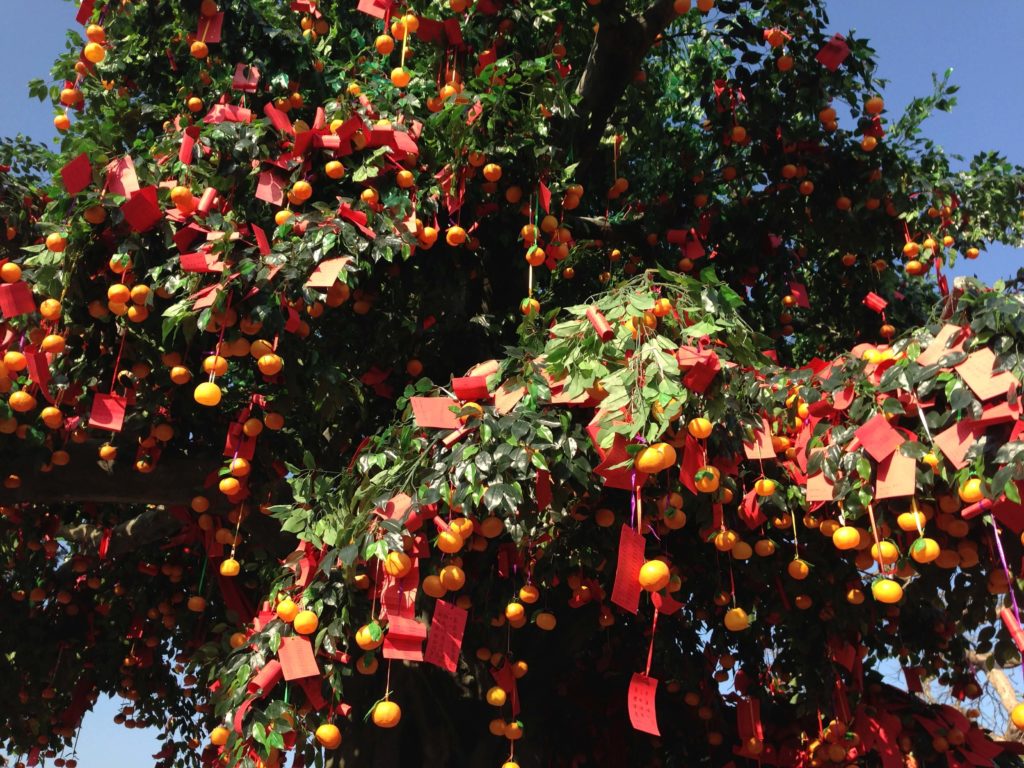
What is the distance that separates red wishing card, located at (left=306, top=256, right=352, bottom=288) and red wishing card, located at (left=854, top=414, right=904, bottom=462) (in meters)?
1.76

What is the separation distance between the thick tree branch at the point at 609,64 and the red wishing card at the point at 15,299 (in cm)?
231

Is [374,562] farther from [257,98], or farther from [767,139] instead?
[767,139]

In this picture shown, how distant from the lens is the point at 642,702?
8.27 ft

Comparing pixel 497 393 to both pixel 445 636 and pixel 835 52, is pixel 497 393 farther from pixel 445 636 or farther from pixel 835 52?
pixel 835 52

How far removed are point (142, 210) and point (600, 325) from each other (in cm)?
170

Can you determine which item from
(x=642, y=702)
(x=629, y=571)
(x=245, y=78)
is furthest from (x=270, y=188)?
(x=642, y=702)

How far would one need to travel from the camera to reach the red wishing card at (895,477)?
236 centimetres

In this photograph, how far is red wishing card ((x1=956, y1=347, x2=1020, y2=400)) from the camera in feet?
7.38

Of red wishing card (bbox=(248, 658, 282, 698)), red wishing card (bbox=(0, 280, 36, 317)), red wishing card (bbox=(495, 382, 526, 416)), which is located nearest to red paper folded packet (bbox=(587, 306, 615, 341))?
red wishing card (bbox=(495, 382, 526, 416))

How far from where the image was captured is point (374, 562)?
286cm

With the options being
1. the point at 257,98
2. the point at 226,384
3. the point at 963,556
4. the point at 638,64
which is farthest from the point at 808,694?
the point at 257,98

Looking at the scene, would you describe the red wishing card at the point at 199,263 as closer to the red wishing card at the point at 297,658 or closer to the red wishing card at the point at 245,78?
the red wishing card at the point at 245,78

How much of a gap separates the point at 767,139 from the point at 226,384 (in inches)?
125

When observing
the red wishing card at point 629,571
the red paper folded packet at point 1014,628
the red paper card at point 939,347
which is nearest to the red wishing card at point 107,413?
the red wishing card at point 629,571
